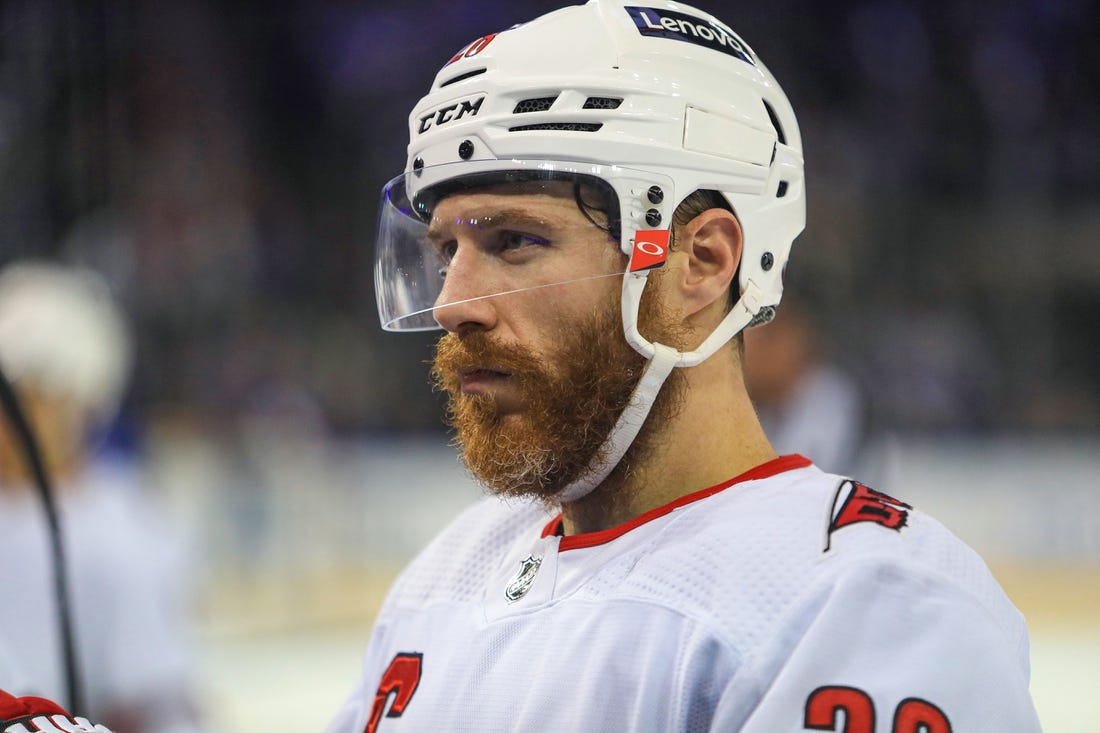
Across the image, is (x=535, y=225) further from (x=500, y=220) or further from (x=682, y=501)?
(x=682, y=501)

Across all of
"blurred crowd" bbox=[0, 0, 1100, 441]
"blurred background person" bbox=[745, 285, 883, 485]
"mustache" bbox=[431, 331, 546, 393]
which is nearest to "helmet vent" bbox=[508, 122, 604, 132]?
"mustache" bbox=[431, 331, 546, 393]

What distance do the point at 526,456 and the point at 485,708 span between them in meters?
0.29

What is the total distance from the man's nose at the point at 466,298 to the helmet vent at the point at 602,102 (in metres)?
0.22

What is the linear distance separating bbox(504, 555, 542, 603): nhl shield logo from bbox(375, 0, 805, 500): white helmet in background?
0.11 meters

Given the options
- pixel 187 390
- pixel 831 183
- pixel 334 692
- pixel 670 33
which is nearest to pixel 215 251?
pixel 187 390

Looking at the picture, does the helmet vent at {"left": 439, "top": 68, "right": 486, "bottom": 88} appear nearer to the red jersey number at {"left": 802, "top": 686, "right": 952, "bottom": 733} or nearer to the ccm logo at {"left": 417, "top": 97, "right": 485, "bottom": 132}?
the ccm logo at {"left": 417, "top": 97, "right": 485, "bottom": 132}

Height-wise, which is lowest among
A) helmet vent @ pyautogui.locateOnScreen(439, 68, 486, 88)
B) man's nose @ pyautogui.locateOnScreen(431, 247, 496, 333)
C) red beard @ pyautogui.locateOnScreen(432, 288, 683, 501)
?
red beard @ pyautogui.locateOnScreen(432, 288, 683, 501)

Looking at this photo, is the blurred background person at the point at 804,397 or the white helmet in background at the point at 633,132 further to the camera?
the blurred background person at the point at 804,397

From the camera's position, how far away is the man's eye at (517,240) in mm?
1420

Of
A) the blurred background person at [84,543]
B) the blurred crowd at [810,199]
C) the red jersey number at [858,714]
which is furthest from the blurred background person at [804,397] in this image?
the blurred crowd at [810,199]

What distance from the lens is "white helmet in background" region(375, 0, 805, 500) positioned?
1.41 m

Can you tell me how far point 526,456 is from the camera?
4.63 feet

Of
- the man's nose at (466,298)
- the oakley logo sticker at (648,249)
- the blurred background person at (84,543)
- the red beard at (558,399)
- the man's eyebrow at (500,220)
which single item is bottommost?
the blurred background person at (84,543)

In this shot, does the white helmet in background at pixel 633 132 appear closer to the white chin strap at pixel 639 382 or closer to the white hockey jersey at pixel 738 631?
the white chin strap at pixel 639 382
